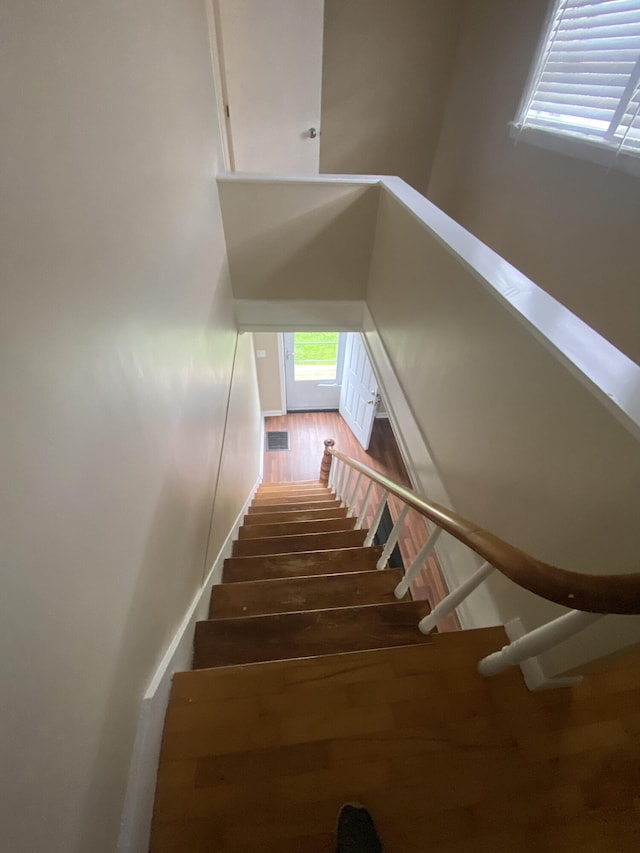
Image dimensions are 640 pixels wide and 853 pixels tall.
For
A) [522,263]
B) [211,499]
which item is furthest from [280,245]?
[211,499]

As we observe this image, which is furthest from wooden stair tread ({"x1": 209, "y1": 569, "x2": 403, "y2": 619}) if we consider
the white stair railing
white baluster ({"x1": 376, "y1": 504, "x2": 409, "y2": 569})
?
the white stair railing

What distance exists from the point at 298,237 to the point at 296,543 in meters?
2.04

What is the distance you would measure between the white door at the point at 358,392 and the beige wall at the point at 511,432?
2.28 metres

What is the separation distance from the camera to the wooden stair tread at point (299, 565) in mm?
1950

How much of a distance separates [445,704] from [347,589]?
0.63m

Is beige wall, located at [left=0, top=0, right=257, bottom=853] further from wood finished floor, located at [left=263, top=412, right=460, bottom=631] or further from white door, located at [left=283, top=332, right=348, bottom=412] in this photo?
white door, located at [left=283, top=332, right=348, bottom=412]

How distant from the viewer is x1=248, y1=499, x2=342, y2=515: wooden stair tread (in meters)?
3.33

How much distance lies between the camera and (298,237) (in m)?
2.70

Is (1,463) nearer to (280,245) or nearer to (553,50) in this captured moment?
(280,245)

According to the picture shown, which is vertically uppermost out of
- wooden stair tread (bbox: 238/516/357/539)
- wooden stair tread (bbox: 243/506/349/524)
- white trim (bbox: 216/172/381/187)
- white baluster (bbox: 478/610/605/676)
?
white trim (bbox: 216/172/381/187)

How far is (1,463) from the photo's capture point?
0.50 meters

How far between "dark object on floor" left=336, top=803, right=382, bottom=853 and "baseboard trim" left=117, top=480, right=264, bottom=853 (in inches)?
17.7

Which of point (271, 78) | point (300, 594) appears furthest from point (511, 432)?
point (271, 78)

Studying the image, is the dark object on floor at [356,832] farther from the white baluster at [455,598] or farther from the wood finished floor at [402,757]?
the white baluster at [455,598]
